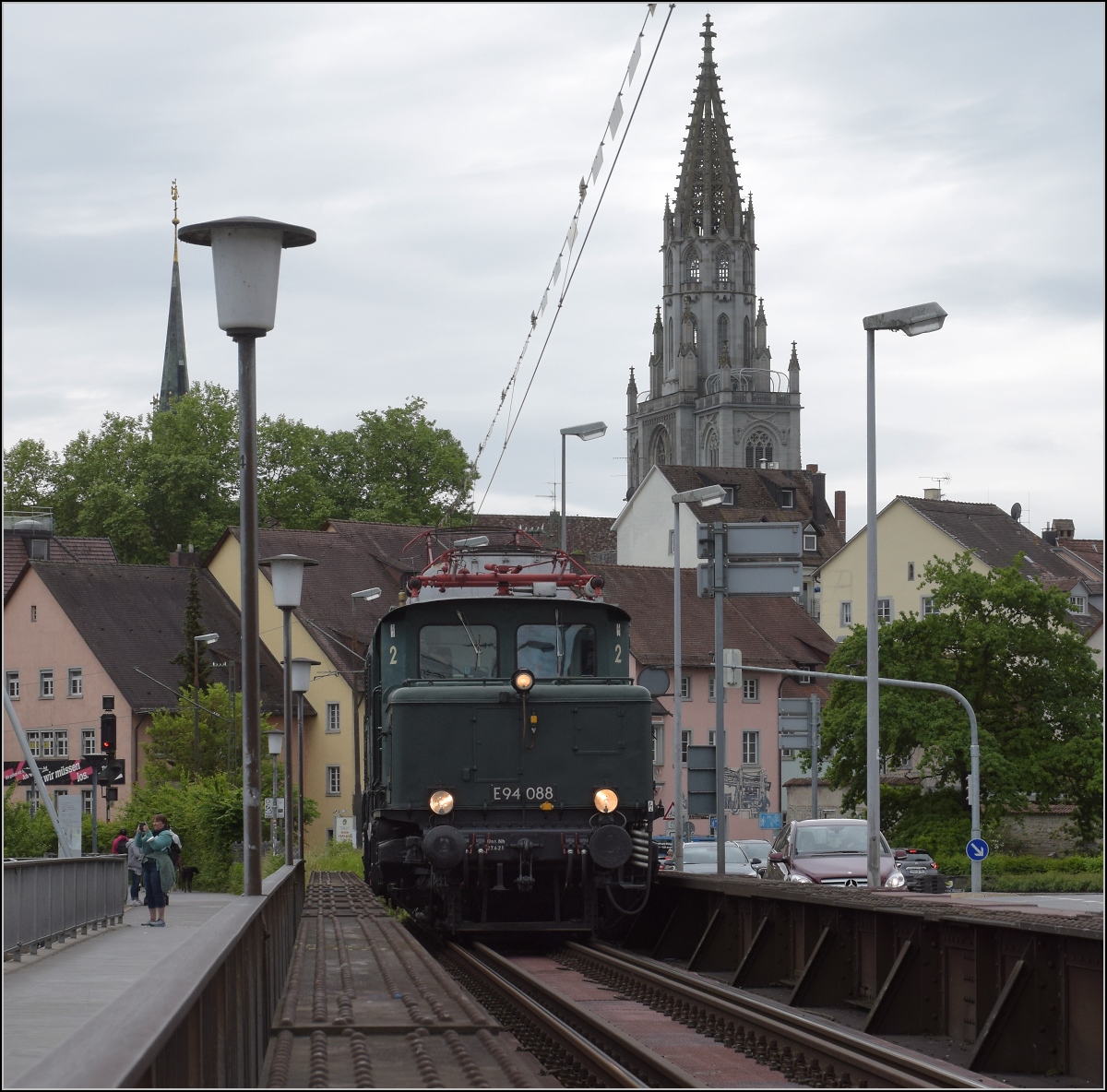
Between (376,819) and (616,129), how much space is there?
26.3ft

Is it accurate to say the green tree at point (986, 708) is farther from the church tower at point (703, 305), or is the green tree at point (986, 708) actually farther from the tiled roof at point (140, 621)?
the church tower at point (703, 305)

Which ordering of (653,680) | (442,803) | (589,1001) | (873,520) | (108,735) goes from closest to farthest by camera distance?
(589,1001) < (442,803) < (653,680) < (873,520) < (108,735)

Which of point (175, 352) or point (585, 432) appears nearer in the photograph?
point (585, 432)

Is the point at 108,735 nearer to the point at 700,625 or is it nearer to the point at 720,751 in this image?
the point at 720,751

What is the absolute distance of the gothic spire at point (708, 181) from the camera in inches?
6688

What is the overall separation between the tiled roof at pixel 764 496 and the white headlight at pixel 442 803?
86.8 m

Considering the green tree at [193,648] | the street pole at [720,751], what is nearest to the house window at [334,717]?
the green tree at [193,648]

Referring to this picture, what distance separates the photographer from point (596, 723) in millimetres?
18031

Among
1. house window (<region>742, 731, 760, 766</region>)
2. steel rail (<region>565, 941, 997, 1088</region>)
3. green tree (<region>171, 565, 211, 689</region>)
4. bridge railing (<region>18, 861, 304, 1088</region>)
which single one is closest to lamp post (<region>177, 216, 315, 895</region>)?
bridge railing (<region>18, 861, 304, 1088</region>)

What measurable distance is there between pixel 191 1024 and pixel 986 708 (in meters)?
55.2

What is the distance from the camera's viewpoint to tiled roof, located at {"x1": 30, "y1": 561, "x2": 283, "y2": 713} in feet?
235

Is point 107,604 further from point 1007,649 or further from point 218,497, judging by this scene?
point 1007,649

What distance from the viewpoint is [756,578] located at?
74.6ft

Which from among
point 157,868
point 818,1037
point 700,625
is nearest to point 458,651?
point 818,1037
